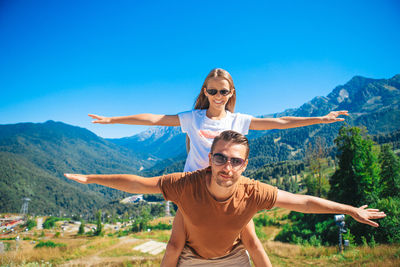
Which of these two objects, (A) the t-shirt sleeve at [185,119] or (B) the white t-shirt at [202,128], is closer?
(B) the white t-shirt at [202,128]

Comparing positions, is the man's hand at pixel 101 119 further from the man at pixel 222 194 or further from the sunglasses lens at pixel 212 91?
the sunglasses lens at pixel 212 91

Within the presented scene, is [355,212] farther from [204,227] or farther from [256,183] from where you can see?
[204,227]

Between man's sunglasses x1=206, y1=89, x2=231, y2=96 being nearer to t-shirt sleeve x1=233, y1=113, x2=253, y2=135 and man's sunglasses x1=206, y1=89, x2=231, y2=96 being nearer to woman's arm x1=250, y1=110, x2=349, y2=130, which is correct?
t-shirt sleeve x1=233, y1=113, x2=253, y2=135

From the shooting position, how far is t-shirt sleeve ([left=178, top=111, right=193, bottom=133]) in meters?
4.09

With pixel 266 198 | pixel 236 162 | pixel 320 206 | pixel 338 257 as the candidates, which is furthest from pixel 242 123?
pixel 338 257

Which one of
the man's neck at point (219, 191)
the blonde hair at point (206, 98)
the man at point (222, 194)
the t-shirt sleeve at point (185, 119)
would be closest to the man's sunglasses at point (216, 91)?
the blonde hair at point (206, 98)

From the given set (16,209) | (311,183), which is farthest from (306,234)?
(16,209)

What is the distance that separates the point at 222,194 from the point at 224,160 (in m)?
0.45

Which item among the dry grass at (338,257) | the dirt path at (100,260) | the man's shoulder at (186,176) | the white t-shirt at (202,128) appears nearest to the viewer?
the man's shoulder at (186,176)

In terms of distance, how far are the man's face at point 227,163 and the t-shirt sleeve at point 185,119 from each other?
118 cm

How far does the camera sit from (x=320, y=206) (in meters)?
3.00

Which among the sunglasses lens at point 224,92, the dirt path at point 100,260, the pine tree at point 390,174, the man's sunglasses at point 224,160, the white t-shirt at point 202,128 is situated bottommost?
the dirt path at point 100,260

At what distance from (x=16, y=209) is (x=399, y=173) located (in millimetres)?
225328

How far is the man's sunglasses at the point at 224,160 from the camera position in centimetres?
296
